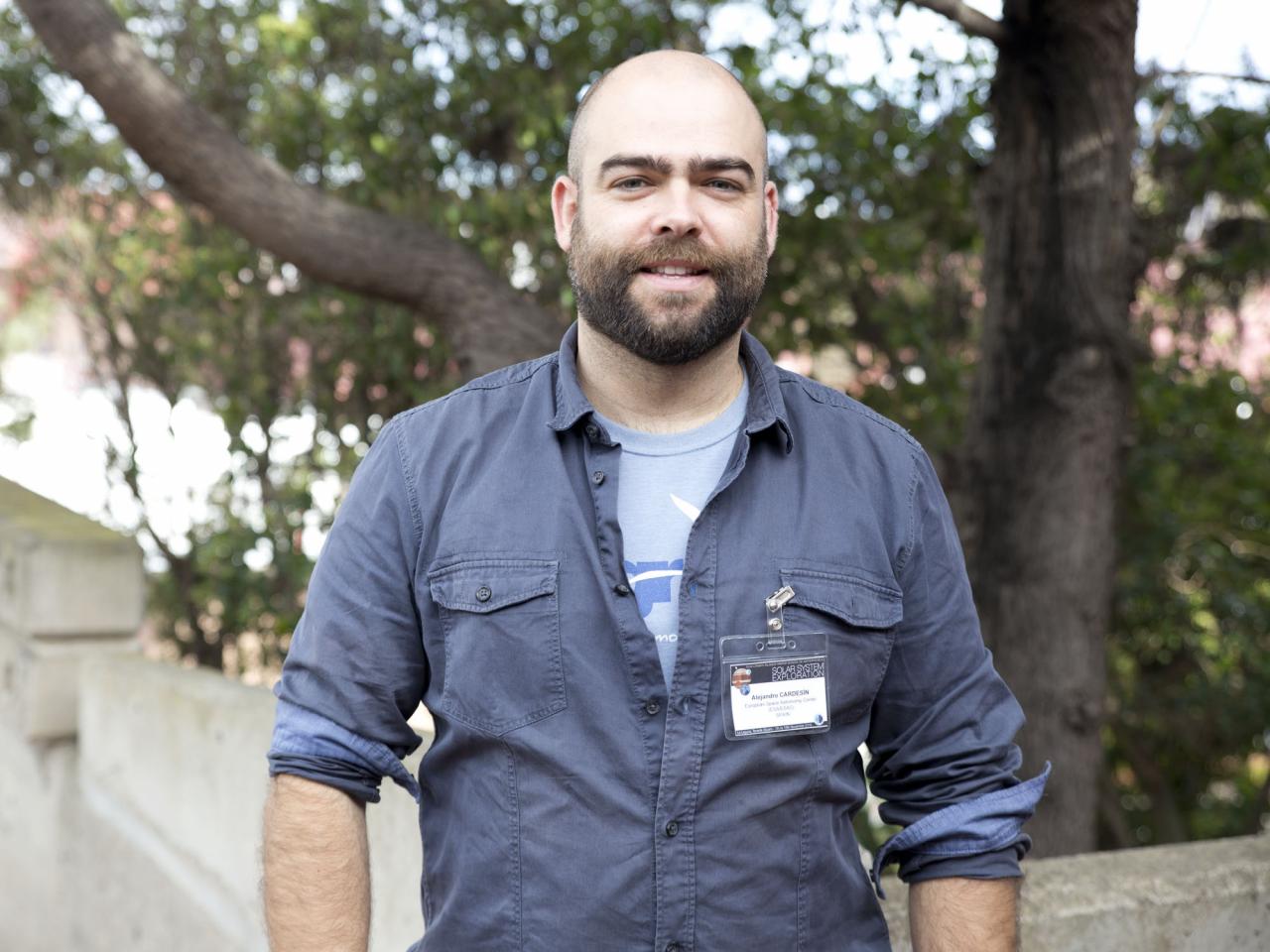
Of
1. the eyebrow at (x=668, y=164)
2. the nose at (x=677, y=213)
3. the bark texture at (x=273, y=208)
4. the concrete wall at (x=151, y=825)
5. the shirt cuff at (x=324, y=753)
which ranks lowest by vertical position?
the concrete wall at (x=151, y=825)

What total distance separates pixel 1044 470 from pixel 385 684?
2.90 meters

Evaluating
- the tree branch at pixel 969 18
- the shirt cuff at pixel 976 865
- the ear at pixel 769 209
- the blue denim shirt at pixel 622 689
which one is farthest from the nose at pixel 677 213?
the tree branch at pixel 969 18

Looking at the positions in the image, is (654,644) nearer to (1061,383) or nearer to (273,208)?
(1061,383)

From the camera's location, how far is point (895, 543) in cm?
201

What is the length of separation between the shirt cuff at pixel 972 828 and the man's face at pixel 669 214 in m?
0.74

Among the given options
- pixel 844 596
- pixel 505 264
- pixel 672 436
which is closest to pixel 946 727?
pixel 844 596

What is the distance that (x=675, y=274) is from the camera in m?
2.01

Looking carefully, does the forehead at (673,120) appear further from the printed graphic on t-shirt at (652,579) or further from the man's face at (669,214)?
the printed graphic on t-shirt at (652,579)

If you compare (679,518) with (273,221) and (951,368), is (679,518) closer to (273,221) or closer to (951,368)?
(273,221)

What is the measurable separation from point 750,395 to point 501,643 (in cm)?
53

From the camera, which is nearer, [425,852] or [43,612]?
[425,852]

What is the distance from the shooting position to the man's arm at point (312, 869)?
1893mm

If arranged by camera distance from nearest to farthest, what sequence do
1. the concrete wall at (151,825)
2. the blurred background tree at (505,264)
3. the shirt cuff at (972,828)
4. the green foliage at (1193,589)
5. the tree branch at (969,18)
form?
the shirt cuff at (972,828)
the concrete wall at (151,825)
the tree branch at (969,18)
the blurred background tree at (505,264)
the green foliage at (1193,589)

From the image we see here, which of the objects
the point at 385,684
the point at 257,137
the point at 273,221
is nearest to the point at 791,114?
the point at 273,221
